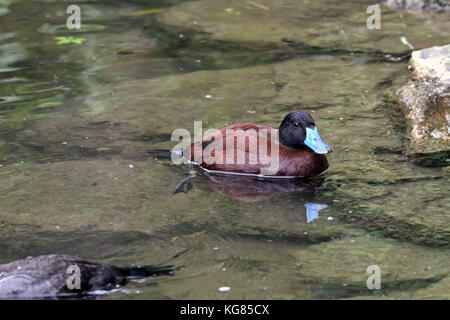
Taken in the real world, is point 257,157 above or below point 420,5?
below

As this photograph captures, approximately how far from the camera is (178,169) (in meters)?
6.11

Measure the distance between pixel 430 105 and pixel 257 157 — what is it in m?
1.98

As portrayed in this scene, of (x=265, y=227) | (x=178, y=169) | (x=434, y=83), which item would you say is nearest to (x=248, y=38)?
(x=434, y=83)

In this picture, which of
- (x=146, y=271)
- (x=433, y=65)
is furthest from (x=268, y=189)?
(x=433, y=65)

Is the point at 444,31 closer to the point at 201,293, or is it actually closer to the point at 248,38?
the point at 248,38

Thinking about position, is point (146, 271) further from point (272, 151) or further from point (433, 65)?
point (433, 65)

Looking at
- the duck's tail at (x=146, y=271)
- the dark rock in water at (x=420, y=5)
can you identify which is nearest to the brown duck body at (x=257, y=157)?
the duck's tail at (x=146, y=271)

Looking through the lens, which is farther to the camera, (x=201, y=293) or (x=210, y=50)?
(x=210, y=50)

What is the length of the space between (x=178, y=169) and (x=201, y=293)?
2.15m

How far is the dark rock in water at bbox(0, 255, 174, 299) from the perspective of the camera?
4074 millimetres

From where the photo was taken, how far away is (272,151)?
19.5ft

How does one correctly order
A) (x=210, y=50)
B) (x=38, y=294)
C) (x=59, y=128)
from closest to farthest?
(x=38, y=294) < (x=59, y=128) < (x=210, y=50)

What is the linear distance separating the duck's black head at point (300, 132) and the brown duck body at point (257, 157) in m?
0.06

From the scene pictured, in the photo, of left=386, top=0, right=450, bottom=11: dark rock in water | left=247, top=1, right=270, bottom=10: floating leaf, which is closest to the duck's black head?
left=247, top=1, right=270, bottom=10: floating leaf
